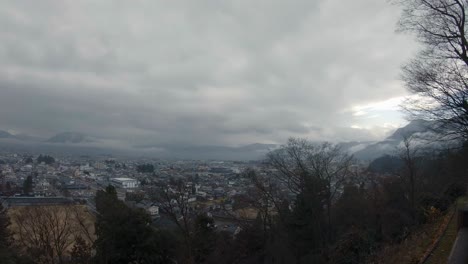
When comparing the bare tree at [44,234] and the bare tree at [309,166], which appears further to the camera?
the bare tree at [309,166]

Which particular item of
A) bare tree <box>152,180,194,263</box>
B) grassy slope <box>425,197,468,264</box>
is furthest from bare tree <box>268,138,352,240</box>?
grassy slope <box>425,197,468,264</box>

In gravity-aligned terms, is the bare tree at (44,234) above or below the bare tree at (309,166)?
below

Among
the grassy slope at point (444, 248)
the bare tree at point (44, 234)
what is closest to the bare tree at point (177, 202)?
the bare tree at point (44, 234)

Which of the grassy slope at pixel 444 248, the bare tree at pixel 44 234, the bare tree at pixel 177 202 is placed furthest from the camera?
the bare tree at pixel 177 202

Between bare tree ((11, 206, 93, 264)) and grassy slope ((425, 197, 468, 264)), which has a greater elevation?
grassy slope ((425, 197, 468, 264))

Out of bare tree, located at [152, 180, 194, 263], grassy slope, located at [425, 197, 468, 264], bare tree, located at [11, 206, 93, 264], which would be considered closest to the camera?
grassy slope, located at [425, 197, 468, 264]

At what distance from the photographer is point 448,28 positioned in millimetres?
8477

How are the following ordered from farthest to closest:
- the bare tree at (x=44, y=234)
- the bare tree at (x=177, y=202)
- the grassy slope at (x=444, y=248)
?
the bare tree at (x=177, y=202) → the bare tree at (x=44, y=234) → the grassy slope at (x=444, y=248)

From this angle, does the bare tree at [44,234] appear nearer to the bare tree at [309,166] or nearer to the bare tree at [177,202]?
the bare tree at [177,202]

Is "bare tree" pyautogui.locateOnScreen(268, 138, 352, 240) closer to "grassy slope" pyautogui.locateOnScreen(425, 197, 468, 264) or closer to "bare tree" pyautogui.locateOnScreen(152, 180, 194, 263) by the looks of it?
"bare tree" pyautogui.locateOnScreen(152, 180, 194, 263)

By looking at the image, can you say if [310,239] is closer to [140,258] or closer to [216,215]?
[140,258]

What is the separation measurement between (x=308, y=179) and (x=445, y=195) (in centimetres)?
809

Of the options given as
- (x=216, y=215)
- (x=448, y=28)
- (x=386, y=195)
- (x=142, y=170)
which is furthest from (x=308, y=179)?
(x=142, y=170)

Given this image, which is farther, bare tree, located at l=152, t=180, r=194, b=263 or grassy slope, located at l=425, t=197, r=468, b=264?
bare tree, located at l=152, t=180, r=194, b=263
